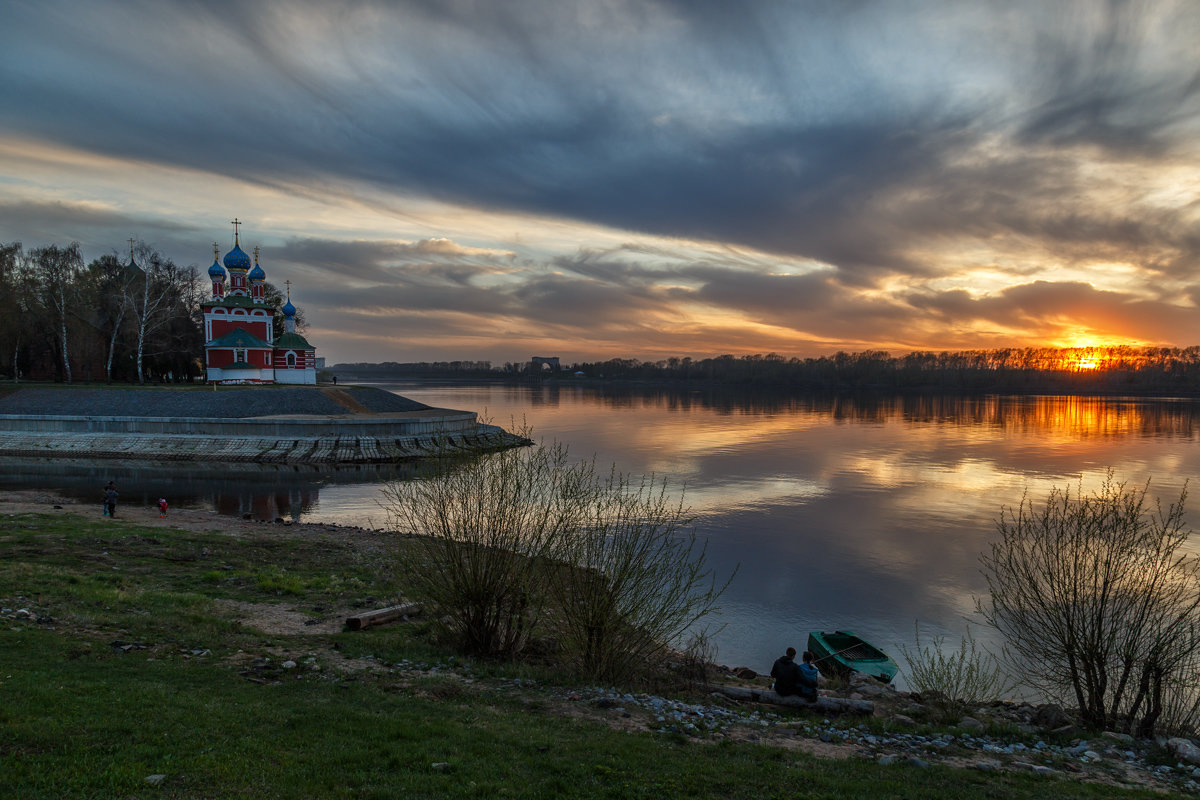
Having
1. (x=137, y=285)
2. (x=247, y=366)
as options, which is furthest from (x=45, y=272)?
(x=247, y=366)

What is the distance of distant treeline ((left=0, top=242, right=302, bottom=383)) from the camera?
196 ft

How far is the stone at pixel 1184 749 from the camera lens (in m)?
8.73

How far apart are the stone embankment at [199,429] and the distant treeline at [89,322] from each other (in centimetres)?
1047

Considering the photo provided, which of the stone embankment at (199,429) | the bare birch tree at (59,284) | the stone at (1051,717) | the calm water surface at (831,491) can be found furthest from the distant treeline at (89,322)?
the stone at (1051,717)

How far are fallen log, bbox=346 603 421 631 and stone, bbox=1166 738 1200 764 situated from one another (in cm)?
1248

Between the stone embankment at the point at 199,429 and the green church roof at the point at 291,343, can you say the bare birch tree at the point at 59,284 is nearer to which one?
the stone embankment at the point at 199,429

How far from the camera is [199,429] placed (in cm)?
4722

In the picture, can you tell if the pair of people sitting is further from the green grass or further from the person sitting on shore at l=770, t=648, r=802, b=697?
the green grass

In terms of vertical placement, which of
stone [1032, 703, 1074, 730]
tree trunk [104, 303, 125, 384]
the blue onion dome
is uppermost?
the blue onion dome

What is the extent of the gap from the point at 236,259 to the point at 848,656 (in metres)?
72.1

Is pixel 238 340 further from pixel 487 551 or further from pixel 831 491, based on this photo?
pixel 487 551

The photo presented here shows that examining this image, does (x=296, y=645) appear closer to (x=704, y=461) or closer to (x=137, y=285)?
(x=704, y=461)

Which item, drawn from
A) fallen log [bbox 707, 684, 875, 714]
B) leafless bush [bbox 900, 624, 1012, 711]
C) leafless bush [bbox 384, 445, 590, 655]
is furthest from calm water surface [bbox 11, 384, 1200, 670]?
leafless bush [bbox 384, 445, 590, 655]

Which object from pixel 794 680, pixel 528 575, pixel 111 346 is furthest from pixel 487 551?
pixel 111 346
